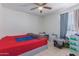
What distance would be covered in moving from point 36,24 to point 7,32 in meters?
0.44

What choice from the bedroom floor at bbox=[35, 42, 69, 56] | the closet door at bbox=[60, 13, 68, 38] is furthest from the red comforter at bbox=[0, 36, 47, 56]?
the closet door at bbox=[60, 13, 68, 38]

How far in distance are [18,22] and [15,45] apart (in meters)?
0.34

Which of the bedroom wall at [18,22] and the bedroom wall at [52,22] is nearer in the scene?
the bedroom wall at [18,22]

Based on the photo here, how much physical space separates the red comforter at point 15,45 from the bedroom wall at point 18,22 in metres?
0.12

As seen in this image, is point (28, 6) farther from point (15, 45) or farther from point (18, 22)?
point (15, 45)

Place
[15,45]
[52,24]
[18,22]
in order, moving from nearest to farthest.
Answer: [15,45] → [18,22] → [52,24]

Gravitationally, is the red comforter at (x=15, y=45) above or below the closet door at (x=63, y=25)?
below

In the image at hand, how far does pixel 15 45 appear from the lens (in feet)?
3.65

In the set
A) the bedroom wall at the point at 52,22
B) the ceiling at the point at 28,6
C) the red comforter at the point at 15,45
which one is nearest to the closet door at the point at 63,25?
the bedroom wall at the point at 52,22

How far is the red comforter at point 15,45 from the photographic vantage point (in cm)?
107

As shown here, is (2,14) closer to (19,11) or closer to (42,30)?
(19,11)

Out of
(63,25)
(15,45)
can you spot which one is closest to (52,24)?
(63,25)

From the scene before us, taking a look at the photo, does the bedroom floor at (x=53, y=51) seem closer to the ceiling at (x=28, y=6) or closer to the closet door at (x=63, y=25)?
the closet door at (x=63, y=25)

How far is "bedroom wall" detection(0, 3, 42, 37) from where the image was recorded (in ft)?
3.79
